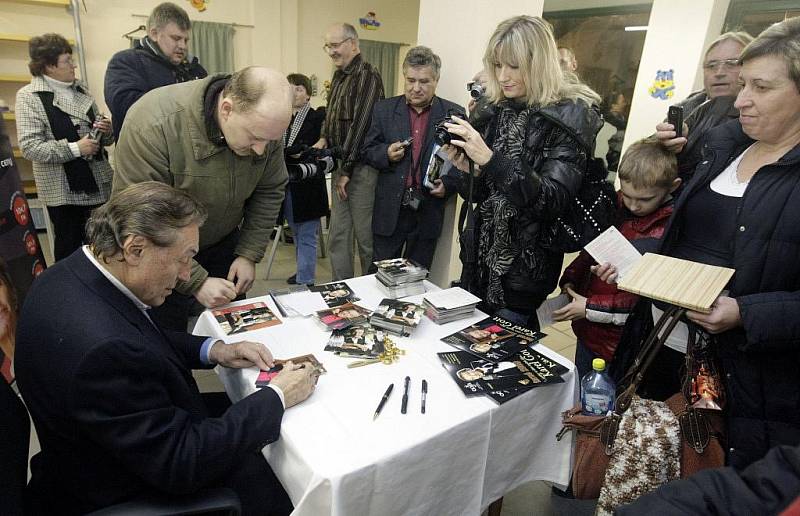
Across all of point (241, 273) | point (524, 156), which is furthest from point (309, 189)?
point (524, 156)

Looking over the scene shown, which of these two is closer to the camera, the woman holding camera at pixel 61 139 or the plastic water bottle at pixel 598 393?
the plastic water bottle at pixel 598 393

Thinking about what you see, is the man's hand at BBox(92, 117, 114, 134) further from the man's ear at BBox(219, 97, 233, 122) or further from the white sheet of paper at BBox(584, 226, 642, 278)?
the white sheet of paper at BBox(584, 226, 642, 278)

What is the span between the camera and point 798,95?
1214mm

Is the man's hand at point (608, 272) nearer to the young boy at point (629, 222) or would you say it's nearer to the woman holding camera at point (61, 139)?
the young boy at point (629, 222)

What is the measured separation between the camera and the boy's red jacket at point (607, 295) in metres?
1.76

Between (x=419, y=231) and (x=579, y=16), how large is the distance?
512 centimetres

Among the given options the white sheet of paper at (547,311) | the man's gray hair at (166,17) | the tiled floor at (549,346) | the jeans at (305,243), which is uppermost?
the man's gray hair at (166,17)

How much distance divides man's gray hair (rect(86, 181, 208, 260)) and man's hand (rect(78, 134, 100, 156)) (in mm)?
2323

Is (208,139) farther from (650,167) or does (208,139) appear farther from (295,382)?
(650,167)

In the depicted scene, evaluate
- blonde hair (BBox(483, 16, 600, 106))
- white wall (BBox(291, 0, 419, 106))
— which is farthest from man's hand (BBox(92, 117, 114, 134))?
white wall (BBox(291, 0, 419, 106))

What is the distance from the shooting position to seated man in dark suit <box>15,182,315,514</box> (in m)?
0.92

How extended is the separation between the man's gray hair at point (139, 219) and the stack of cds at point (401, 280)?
85cm

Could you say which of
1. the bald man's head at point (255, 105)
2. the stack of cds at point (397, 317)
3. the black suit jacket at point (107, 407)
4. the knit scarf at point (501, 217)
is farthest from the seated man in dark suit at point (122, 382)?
the knit scarf at point (501, 217)

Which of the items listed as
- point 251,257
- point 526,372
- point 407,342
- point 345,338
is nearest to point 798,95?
point 526,372
